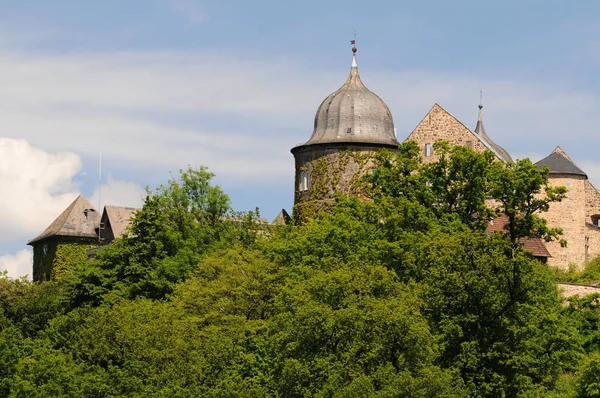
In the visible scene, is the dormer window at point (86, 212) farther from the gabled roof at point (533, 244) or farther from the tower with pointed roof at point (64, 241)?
the gabled roof at point (533, 244)

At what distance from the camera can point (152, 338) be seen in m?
52.8

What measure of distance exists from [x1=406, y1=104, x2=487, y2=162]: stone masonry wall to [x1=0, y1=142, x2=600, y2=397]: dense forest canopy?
44.6 ft

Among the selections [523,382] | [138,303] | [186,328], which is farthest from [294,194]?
[523,382]

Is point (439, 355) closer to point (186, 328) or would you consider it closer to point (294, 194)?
point (186, 328)

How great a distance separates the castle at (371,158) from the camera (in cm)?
7181

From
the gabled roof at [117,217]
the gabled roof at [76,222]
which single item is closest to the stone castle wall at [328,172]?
the gabled roof at [117,217]

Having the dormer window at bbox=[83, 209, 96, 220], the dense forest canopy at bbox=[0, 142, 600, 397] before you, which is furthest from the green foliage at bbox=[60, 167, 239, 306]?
the dormer window at bbox=[83, 209, 96, 220]

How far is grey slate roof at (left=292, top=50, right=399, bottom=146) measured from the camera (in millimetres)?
74125

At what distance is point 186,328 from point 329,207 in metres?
18.4

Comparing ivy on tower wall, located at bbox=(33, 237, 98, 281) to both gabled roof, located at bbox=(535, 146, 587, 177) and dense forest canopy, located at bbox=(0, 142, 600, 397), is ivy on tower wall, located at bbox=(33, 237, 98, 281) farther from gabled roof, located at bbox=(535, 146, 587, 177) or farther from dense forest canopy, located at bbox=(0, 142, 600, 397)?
gabled roof, located at bbox=(535, 146, 587, 177)

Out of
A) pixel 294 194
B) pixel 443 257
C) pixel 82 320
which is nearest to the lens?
pixel 443 257

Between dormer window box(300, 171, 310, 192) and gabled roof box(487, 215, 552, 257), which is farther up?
dormer window box(300, 171, 310, 192)

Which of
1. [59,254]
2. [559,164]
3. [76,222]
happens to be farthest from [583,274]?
[76,222]

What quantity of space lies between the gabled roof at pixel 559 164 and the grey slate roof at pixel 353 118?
7.62m
